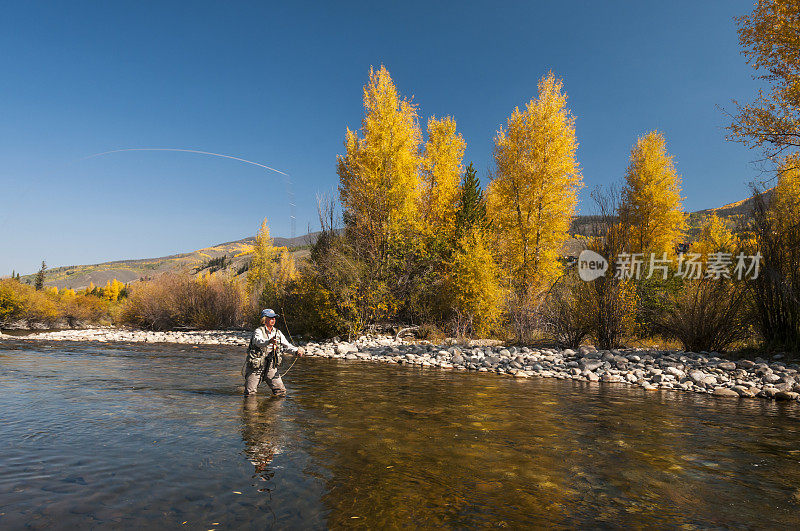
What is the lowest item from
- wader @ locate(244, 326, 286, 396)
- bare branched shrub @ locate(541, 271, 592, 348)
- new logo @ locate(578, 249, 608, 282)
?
wader @ locate(244, 326, 286, 396)

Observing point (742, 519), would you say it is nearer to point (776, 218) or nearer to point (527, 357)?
point (527, 357)

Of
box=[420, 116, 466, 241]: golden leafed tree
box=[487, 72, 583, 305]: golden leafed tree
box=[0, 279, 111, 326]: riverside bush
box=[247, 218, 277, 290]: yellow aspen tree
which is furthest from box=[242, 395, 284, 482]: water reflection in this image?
box=[247, 218, 277, 290]: yellow aspen tree

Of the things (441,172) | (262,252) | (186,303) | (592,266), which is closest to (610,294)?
(592,266)

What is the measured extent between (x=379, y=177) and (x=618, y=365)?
1303 cm

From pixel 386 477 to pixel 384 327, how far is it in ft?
51.9

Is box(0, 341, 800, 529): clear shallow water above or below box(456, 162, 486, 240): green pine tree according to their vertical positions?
below

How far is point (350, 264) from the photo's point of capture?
17.8 m

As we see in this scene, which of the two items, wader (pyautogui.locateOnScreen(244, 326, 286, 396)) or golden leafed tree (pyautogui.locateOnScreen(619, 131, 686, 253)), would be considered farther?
golden leafed tree (pyautogui.locateOnScreen(619, 131, 686, 253))

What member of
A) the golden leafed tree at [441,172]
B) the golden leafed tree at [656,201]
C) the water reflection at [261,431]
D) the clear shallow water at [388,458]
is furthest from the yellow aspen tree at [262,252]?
the water reflection at [261,431]

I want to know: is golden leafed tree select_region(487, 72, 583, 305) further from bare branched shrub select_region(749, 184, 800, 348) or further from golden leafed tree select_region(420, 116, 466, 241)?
bare branched shrub select_region(749, 184, 800, 348)

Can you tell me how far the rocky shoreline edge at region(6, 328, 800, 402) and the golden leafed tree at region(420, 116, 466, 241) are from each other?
33.8 ft

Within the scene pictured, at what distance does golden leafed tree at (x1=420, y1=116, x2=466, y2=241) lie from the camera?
958 inches

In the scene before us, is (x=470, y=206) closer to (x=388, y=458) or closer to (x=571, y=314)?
(x=571, y=314)

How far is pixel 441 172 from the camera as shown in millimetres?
24922
